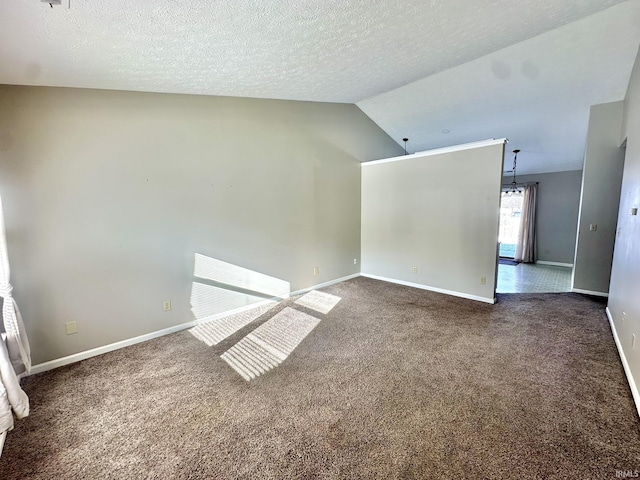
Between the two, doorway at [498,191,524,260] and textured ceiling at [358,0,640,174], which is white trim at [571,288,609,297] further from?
doorway at [498,191,524,260]

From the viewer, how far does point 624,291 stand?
2.47 metres

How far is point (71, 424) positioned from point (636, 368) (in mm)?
3915

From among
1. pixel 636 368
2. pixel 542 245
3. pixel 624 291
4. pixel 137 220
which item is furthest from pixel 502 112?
pixel 137 220

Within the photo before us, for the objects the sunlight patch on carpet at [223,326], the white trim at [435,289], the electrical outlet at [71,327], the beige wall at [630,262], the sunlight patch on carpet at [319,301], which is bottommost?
the sunlight patch on carpet at [223,326]

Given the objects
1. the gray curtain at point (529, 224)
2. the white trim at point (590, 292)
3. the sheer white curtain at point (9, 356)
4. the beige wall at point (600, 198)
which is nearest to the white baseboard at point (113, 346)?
the sheer white curtain at point (9, 356)

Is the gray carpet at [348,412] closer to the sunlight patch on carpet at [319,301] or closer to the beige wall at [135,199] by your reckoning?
the beige wall at [135,199]

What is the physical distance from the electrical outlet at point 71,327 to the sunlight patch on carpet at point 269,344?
54.1 inches

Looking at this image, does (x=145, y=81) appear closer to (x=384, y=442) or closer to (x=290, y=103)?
(x=290, y=103)

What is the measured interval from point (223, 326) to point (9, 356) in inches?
66.3

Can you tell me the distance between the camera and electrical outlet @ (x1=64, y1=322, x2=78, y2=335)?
2.43 metres

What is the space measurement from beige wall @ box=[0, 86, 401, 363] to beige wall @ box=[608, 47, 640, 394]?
11.6 ft

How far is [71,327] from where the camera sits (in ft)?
8.04

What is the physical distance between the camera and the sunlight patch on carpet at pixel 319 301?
371 centimetres

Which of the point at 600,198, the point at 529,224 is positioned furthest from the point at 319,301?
the point at 529,224
